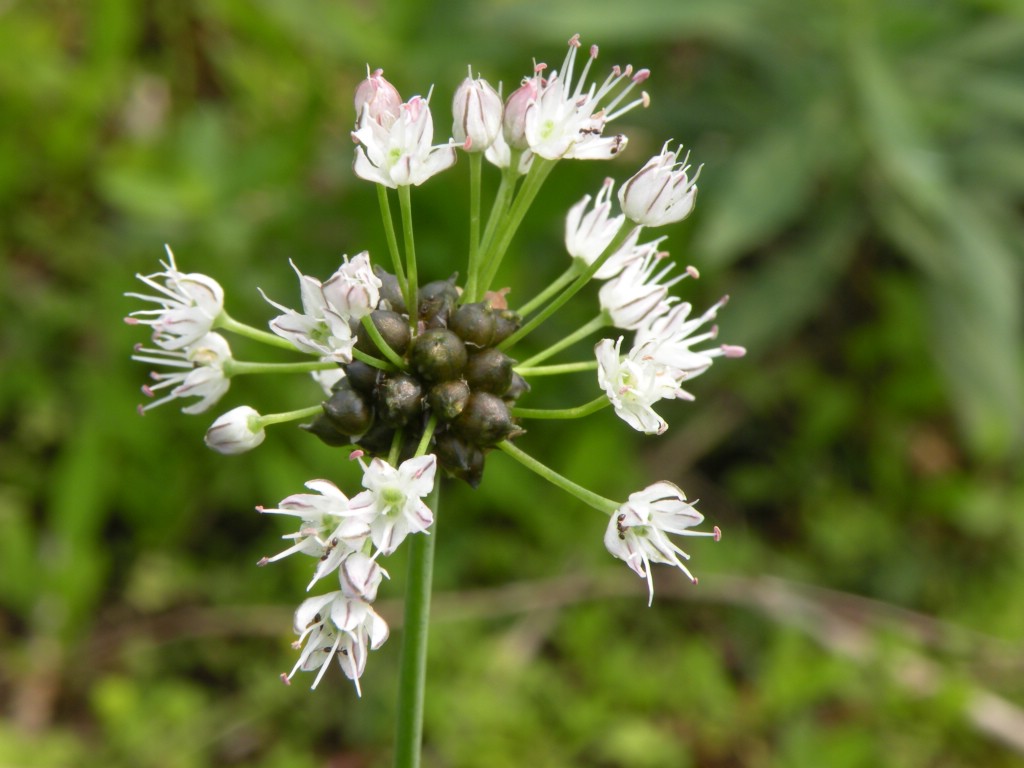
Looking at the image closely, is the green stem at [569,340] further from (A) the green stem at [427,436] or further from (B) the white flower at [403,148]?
(B) the white flower at [403,148]

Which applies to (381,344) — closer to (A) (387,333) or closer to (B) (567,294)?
(A) (387,333)

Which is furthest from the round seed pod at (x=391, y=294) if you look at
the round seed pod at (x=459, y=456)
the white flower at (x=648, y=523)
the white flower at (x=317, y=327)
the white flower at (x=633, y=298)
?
the white flower at (x=648, y=523)

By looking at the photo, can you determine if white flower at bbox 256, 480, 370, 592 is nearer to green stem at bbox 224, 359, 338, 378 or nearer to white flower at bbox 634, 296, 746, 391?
green stem at bbox 224, 359, 338, 378

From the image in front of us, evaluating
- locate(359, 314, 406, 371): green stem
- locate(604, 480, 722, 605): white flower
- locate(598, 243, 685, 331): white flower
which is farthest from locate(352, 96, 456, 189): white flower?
locate(604, 480, 722, 605): white flower

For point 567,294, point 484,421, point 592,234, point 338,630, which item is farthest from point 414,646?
point 592,234

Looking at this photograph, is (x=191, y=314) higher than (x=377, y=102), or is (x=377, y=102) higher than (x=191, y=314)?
(x=377, y=102)

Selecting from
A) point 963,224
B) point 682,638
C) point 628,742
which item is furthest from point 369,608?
point 963,224
